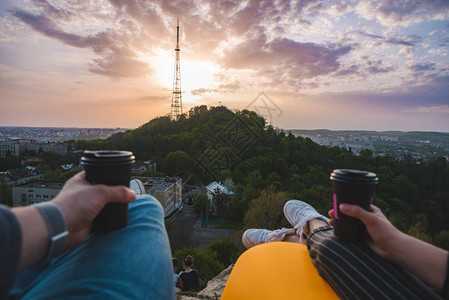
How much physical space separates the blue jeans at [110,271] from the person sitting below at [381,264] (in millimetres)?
790

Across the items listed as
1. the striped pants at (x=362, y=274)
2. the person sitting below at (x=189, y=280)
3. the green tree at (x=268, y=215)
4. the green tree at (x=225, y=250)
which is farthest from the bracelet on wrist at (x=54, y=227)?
the green tree at (x=225, y=250)

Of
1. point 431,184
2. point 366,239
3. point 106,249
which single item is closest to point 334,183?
point 366,239

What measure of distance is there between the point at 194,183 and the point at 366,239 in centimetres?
3258

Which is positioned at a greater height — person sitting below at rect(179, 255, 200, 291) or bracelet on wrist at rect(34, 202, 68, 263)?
bracelet on wrist at rect(34, 202, 68, 263)

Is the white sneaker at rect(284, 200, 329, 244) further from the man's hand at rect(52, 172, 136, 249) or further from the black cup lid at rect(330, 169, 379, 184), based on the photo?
the man's hand at rect(52, 172, 136, 249)

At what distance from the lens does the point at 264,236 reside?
7.25 ft

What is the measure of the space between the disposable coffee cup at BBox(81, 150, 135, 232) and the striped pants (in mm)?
1030

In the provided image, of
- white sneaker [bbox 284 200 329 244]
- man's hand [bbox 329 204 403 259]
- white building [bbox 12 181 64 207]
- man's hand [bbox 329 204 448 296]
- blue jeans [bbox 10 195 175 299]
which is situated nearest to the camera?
blue jeans [bbox 10 195 175 299]

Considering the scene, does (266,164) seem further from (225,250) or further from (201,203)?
(225,250)

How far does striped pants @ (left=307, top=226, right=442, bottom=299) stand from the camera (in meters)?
0.98

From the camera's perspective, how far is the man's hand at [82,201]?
71 cm

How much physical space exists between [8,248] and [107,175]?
1.15 ft

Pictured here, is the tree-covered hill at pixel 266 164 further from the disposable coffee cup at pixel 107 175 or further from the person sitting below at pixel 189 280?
the disposable coffee cup at pixel 107 175

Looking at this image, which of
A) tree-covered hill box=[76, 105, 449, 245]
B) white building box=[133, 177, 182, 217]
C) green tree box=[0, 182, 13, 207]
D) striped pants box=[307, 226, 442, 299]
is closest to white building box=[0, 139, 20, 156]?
tree-covered hill box=[76, 105, 449, 245]
